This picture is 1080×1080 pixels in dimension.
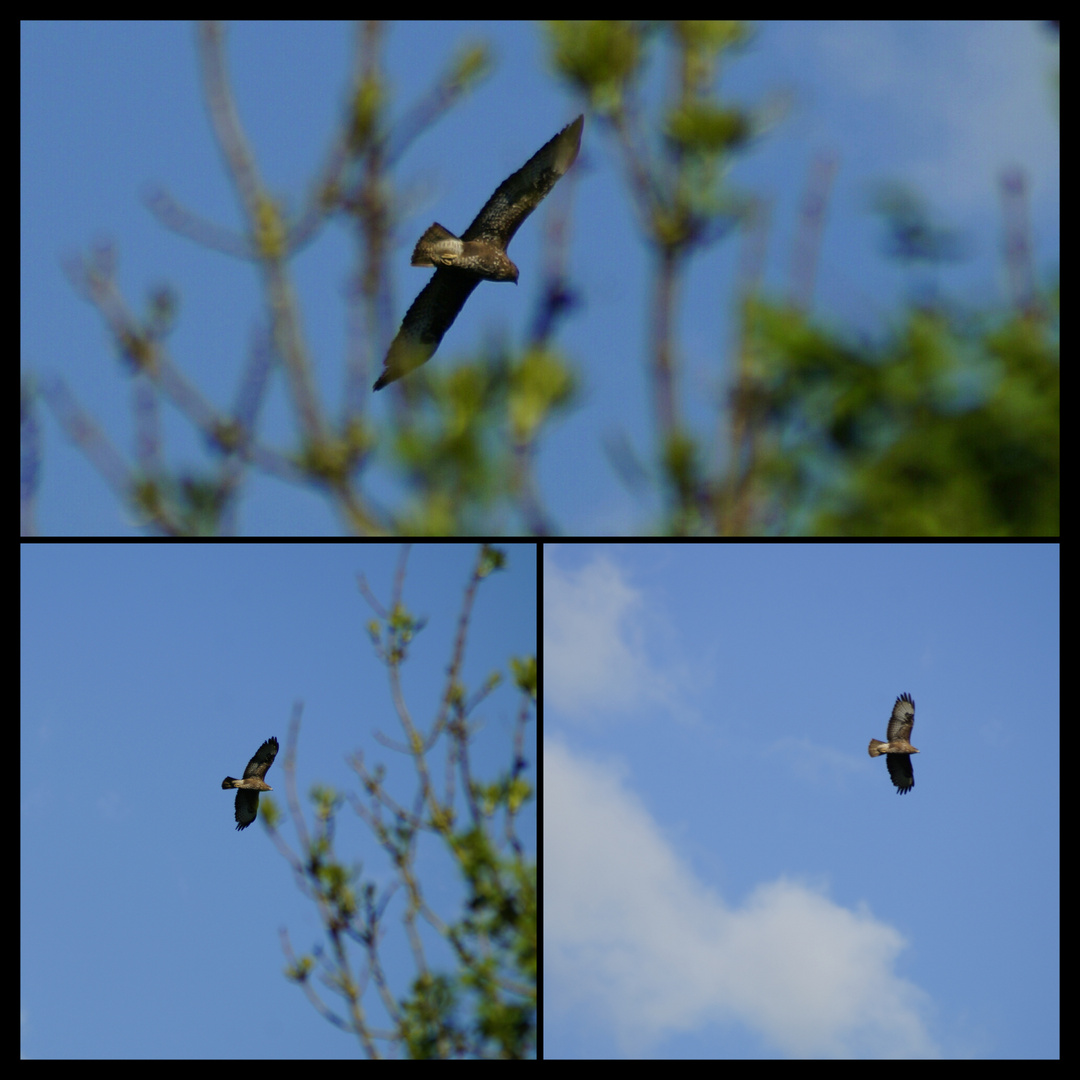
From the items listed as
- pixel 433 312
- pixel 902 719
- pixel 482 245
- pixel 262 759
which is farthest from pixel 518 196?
pixel 902 719

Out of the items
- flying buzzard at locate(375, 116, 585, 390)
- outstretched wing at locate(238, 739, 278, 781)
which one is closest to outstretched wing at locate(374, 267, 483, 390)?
flying buzzard at locate(375, 116, 585, 390)

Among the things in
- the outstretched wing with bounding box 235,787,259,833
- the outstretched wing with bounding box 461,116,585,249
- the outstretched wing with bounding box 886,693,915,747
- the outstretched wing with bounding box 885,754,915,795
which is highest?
the outstretched wing with bounding box 461,116,585,249

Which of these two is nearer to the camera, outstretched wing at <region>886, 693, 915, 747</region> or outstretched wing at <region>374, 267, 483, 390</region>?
outstretched wing at <region>374, 267, 483, 390</region>

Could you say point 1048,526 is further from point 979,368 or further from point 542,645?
point 542,645

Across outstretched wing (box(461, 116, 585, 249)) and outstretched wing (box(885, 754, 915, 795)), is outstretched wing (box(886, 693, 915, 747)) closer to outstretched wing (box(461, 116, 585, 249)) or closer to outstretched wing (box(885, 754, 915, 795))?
outstretched wing (box(885, 754, 915, 795))

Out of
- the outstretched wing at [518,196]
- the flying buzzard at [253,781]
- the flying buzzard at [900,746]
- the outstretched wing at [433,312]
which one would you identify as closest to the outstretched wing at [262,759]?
the flying buzzard at [253,781]

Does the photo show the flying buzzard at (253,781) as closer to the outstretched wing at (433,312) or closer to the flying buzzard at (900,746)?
the outstretched wing at (433,312)
